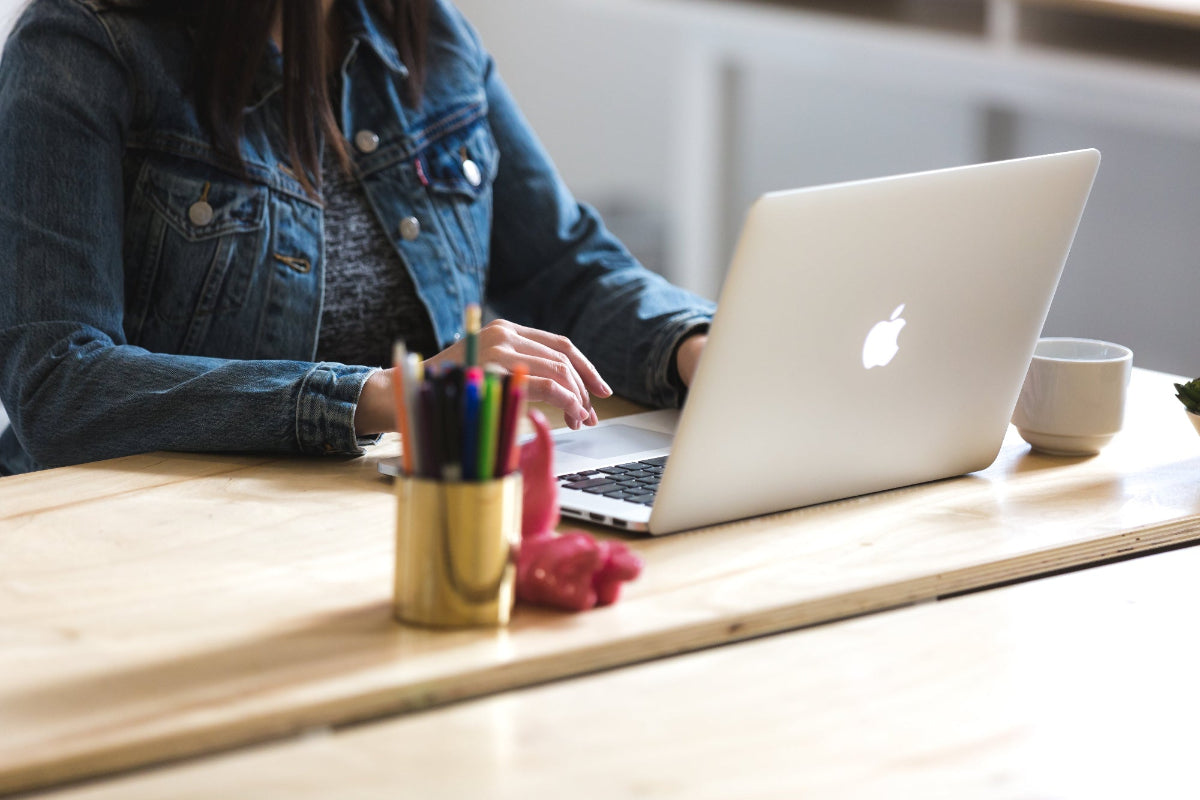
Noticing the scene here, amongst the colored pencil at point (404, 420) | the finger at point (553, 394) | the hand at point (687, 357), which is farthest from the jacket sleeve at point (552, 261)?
the colored pencil at point (404, 420)

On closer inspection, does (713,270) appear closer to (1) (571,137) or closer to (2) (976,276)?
(1) (571,137)

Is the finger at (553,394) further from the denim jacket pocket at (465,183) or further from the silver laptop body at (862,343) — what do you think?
the denim jacket pocket at (465,183)

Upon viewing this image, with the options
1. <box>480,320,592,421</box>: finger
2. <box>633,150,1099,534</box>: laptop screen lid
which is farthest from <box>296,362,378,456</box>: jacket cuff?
<box>633,150,1099,534</box>: laptop screen lid

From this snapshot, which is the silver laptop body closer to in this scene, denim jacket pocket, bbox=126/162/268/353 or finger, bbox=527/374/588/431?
finger, bbox=527/374/588/431

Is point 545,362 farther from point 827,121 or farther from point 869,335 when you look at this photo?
point 827,121

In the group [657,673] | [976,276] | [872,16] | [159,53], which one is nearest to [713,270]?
[872,16]

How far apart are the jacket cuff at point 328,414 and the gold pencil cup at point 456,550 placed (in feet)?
1.10

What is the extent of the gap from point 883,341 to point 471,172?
710mm

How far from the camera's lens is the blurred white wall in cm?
261

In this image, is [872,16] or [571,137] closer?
[872,16]

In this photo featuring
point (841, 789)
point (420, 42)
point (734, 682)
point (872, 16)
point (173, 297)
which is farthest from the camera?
point (872, 16)

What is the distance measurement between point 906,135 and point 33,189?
2.25 metres

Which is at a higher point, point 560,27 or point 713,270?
point 560,27

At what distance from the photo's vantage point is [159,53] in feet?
4.50
